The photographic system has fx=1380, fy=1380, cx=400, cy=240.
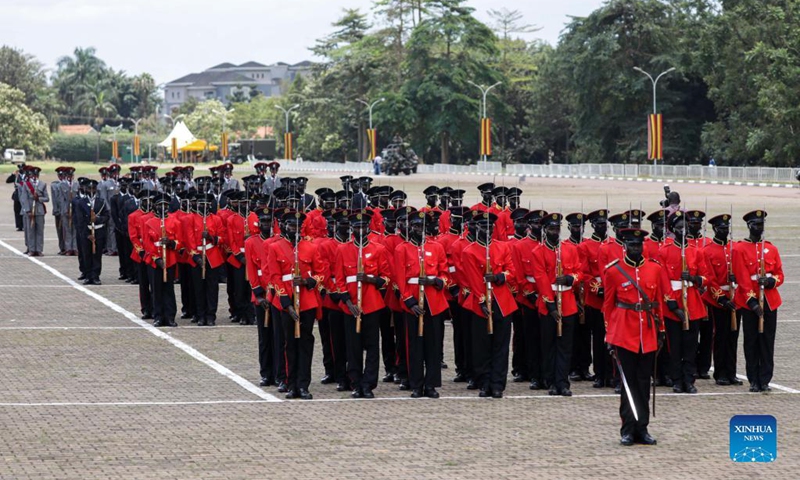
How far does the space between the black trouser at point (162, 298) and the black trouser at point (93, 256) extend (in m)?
5.92

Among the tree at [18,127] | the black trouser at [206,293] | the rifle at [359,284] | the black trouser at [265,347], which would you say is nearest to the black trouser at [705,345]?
the rifle at [359,284]

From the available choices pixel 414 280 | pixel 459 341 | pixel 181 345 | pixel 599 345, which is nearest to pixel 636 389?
pixel 599 345

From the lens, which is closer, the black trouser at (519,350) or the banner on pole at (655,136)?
the black trouser at (519,350)

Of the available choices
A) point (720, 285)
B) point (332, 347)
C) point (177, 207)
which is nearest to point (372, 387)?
point (332, 347)

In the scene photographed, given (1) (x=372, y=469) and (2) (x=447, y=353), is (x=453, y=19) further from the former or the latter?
(1) (x=372, y=469)

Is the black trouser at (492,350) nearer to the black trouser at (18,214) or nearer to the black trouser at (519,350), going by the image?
the black trouser at (519,350)

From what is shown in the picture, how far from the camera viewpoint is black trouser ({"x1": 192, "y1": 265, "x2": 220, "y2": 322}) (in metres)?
19.6

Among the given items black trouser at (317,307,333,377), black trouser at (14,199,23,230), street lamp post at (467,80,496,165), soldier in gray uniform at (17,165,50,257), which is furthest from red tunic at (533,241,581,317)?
street lamp post at (467,80,496,165)

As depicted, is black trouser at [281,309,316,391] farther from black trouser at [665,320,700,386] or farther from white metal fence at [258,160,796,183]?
white metal fence at [258,160,796,183]

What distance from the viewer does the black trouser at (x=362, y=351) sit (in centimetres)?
1393

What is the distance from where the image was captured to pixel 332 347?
1457 centimetres

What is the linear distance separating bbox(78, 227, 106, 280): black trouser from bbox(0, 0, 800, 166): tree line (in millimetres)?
48653

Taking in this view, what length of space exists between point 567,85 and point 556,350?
80090mm

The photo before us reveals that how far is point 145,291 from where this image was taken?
2030 cm
